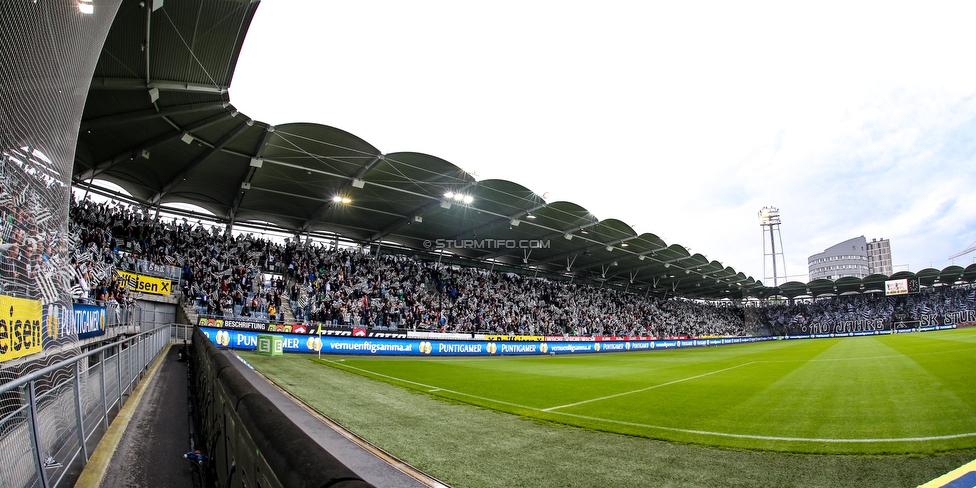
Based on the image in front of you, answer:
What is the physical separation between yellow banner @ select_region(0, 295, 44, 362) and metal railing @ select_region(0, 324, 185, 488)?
664mm

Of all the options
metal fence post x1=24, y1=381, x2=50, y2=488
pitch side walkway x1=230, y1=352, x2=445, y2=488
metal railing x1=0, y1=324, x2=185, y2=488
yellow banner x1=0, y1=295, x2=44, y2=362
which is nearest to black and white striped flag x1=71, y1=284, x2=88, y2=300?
metal railing x1=0, y1=324, x2=185, y2=488

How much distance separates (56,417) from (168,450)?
4.21 ft

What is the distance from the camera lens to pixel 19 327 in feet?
16.8

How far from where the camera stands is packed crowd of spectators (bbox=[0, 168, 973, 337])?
14547mm

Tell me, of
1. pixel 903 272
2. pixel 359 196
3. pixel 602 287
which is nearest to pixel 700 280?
pixel 602 287

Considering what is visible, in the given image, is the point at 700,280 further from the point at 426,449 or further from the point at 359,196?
the point at 426,449

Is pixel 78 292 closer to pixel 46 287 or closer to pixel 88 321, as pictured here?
pixel 88 321

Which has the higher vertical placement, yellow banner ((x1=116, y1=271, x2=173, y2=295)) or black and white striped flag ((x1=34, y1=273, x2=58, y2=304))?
yellow banner ((x1=116, y1=271, x2=173, y2=295))

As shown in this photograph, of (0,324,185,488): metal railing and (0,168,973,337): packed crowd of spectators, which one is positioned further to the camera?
(0,168,973,337): packed crowd of spectators

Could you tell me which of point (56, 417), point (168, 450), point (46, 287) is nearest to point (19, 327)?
point (46, 287)

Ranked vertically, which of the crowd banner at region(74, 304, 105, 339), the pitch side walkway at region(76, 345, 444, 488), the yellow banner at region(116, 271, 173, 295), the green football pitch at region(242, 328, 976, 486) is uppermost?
the yellow banner at region(116, 271, 173, 295)

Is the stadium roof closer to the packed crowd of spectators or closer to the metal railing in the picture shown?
the packed crowd of spectators

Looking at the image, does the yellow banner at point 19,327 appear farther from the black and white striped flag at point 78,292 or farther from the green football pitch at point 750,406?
the black and white striped flag at point 78,292

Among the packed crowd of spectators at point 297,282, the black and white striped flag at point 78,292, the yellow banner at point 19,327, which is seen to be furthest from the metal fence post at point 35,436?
the black and white striped flag at point 78,292
